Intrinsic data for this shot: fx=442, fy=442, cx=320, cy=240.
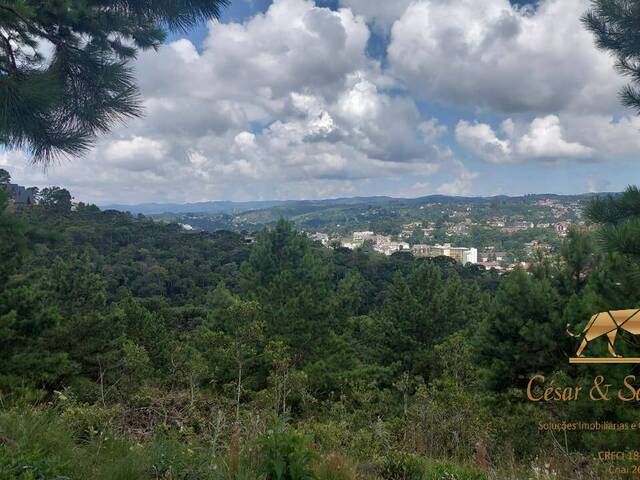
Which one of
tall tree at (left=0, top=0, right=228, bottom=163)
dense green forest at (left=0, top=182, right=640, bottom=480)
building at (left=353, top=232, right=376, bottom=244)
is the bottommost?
building at (left=353, top=232, right=376, bottom=244)

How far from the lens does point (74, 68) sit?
3984mm

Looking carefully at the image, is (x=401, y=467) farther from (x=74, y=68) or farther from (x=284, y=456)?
(x=74, y=68)

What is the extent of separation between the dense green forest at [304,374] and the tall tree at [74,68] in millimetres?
2229

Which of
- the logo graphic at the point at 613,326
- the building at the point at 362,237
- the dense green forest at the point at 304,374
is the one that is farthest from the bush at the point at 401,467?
the building at the point at 362,237

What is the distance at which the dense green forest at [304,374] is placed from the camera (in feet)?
8.26

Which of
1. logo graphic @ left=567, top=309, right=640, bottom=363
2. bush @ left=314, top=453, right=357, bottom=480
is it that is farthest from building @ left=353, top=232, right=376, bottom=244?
bush @ left=314, top=453, right=357, bottom=480

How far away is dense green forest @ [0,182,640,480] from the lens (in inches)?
99.1

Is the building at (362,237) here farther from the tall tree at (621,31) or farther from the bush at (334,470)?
the bush at (334,470)

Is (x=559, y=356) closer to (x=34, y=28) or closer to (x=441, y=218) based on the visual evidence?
(x=34, y=28)

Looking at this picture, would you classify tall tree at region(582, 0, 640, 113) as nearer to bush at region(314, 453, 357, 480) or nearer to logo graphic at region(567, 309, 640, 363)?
logo graphic at region(567, 309, 640, 363)

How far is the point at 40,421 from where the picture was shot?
2.57 metres

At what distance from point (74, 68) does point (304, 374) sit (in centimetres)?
Answer: 668

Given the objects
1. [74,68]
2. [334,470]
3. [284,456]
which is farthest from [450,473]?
[74,68]

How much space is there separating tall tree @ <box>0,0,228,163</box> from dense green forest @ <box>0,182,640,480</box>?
2229 mm
